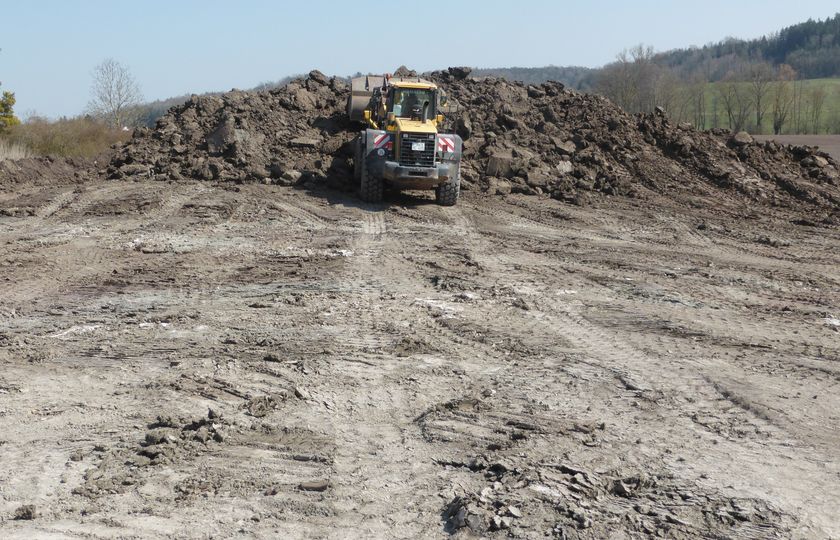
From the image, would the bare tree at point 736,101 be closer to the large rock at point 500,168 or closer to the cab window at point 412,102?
the large rock at point 500,168

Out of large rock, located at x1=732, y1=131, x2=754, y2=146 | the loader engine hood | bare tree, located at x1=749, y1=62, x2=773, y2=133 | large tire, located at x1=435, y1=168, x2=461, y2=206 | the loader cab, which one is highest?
bare tree, located at x1=749, y1=62, x2=773, y2=133

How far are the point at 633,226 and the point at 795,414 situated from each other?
976 cm

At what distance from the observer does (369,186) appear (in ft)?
57.9

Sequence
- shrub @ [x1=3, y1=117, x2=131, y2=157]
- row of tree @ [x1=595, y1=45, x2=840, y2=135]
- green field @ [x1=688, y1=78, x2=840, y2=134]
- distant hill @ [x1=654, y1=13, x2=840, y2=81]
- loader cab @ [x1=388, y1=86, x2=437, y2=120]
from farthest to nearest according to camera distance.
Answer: distant hill @ [x1=654, y1=13, x2=840, y2=81], green field @ [x1=688, y1=78, x2=840, y2=134], row of tree @ [x1=595, y1=45, x2=840, y2=135], shrub @ [x1=3, y1=117, x2=131, y2=157], loader cab @ [x1=388, y1=86, x2=437, y2=120]

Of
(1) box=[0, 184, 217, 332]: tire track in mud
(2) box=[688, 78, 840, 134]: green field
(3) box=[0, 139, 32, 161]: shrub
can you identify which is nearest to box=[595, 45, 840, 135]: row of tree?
(2) box=[688, 78, 840, 134]: green field

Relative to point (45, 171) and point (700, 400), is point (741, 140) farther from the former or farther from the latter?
point (45, 171)

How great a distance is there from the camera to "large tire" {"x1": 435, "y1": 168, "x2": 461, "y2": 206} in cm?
1759

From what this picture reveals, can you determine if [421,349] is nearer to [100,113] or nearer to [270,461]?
[270,461]

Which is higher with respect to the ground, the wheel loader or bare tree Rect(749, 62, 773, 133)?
bare tree Rect(749, 62, 773, 133)

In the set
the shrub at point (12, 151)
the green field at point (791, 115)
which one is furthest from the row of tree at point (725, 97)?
the shrub at point (12, 151)

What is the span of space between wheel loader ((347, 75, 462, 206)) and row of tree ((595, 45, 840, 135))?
140ft

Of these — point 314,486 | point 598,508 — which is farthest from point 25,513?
point 598,508

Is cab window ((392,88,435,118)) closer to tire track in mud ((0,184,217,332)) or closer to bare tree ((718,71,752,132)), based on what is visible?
tire track in mud ((0,184,217,332))

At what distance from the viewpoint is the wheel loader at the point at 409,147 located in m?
17.0
